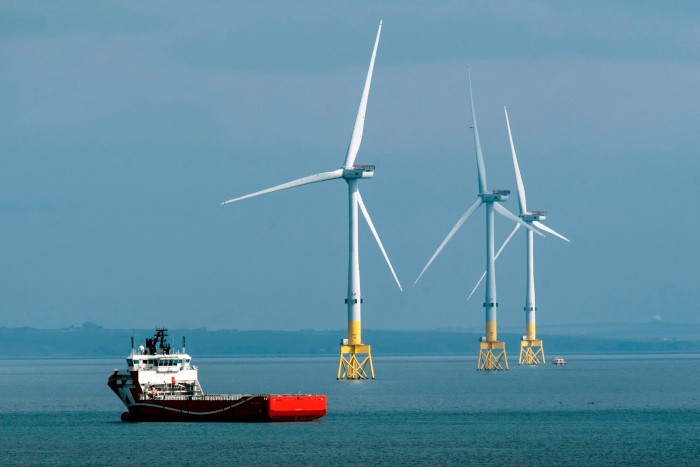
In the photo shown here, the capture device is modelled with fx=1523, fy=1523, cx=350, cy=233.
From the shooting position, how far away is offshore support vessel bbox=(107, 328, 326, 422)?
458 ft

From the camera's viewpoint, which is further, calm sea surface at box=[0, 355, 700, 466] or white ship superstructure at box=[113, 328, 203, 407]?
white ship superstructure at box=[113, 328, 203, 407]

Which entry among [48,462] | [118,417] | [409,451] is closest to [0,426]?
[118,417]

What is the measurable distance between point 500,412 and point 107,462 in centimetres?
6475

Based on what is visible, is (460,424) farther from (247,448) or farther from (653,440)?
(247,448)

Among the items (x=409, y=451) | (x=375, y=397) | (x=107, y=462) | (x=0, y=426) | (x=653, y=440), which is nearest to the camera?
(x=107, y=462)

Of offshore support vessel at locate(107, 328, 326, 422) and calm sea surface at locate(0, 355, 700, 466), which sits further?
offshore support vessel at locate(107, 328, 326, 422)

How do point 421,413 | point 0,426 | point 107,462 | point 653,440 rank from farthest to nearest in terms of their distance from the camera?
point 421,413 → point 0,426 → point 653,440 → point 107,462

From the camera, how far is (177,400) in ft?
461

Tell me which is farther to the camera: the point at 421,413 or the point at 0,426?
the point at 421,413

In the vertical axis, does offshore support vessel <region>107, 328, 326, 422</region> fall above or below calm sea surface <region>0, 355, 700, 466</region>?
above

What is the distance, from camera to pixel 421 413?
16462cm

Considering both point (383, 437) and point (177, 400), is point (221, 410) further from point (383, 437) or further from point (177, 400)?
point (383, 437)

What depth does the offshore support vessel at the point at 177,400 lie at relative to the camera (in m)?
140

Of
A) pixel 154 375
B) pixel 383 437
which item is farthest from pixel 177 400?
pixel 383 437
